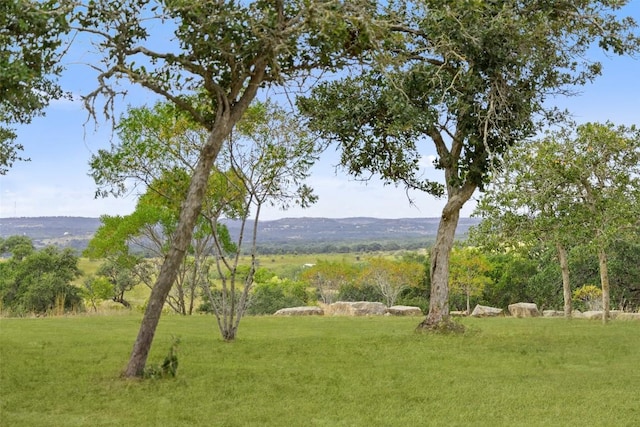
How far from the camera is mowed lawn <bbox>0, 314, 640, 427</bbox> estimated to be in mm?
7301

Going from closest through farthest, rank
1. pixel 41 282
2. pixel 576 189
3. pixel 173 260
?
pixel 173 260 → pixel 576 189 → pixel 41 282

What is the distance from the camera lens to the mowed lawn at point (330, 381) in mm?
7301

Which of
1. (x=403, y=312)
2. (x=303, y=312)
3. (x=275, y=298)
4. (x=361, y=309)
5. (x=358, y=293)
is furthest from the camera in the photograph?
(x=358, y=293)

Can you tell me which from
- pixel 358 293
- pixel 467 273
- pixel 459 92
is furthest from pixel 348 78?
pixel 358 293

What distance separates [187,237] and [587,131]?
14702 mm

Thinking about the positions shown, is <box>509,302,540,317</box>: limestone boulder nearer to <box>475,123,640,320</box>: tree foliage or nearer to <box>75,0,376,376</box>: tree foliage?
<box>475,123,640,320</box>: tree foliage

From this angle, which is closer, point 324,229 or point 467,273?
point 467,273

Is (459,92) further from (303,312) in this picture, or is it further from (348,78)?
(303,312)

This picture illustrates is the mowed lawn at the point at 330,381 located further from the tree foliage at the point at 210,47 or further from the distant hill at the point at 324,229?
the distant hill at the point at 324,229

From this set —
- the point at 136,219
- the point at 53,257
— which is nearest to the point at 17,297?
the point at 53,257

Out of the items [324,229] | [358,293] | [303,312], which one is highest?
[324,229]

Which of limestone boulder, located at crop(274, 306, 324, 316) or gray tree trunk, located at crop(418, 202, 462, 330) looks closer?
gray tree trunk, located at crop(418, 202, 462, 330)

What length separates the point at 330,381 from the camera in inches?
367

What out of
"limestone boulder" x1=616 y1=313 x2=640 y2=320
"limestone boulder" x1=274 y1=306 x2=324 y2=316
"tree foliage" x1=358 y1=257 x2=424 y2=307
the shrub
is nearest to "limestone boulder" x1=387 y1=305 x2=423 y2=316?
"limestone boulder" x1=274 y1=306 x2=324 y2=316
